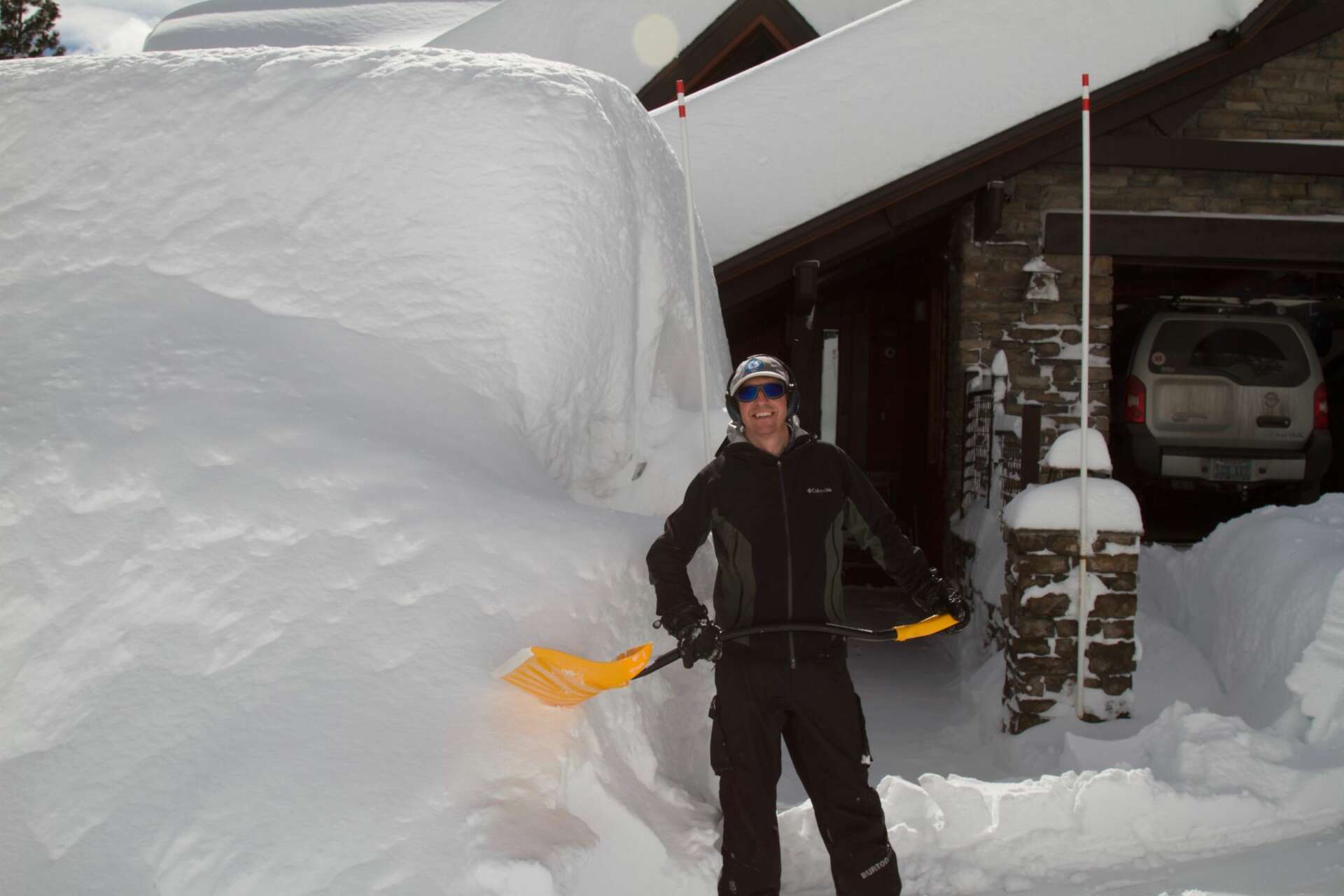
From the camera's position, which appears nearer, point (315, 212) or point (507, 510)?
point (507, 510)

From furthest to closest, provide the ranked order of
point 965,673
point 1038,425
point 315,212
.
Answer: point 965,673, point 1038,425, point 315,212

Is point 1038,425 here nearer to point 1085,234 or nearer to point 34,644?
point 1085,234

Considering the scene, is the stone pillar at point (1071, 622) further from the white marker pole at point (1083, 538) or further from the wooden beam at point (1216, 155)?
the wooden beam at point (1216, 155)

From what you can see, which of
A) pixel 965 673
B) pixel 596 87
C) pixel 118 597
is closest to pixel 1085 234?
pixel 596 87

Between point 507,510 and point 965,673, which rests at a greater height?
point 507,510

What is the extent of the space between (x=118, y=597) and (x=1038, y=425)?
12.9 ft

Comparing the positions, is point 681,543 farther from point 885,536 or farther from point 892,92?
point 892,92

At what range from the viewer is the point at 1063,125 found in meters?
6.57

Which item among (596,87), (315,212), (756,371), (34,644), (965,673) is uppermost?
(596,87)

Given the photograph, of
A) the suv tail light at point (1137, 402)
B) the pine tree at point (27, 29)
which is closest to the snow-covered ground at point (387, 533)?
the suv tail light at point (1137, 402)

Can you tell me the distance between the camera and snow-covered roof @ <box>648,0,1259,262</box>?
6227 millimetres

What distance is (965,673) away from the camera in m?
5.57

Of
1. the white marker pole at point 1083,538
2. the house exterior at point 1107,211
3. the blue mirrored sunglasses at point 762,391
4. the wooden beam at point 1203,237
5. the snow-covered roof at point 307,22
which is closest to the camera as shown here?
the blue mirrored sunglasses at point 762,391

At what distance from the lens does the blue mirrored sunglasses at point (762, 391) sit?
264 cm
